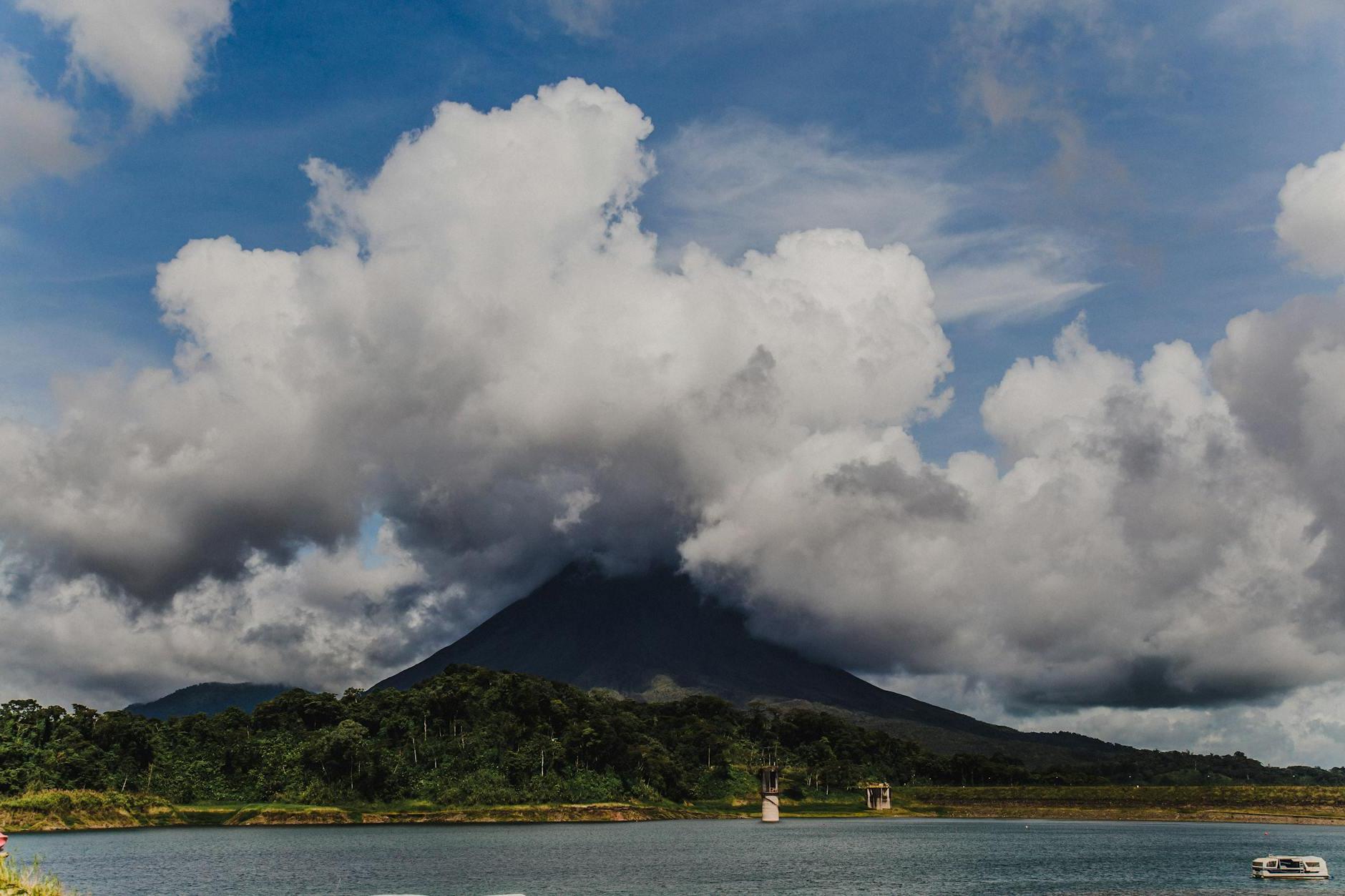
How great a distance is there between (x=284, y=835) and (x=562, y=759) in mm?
59176

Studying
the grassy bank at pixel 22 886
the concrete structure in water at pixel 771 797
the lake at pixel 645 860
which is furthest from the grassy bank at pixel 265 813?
the grassy bank at pixel 22 886

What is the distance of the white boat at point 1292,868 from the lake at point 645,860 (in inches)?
59.9

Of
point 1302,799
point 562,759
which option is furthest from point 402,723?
point 1302,799

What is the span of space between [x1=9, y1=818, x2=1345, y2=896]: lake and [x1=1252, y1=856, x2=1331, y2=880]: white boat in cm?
152

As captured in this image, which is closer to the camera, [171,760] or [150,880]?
[150,880]

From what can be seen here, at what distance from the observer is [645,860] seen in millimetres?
105750

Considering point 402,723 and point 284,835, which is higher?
point 402,723

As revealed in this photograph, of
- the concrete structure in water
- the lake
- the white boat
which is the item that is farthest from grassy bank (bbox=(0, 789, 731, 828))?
the white boat

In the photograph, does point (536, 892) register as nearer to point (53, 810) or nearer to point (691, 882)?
point (691, 882)

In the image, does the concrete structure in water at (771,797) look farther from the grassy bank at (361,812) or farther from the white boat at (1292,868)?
the white boat at (1292,868)

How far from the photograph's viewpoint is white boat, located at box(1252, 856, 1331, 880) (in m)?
88.1

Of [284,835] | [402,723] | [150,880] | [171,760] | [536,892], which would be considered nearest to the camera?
[536,892]

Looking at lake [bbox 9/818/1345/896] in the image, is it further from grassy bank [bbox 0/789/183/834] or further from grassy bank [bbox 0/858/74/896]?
grassy bank [bbox 0/858/74/896]

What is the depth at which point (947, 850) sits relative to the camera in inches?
5054
